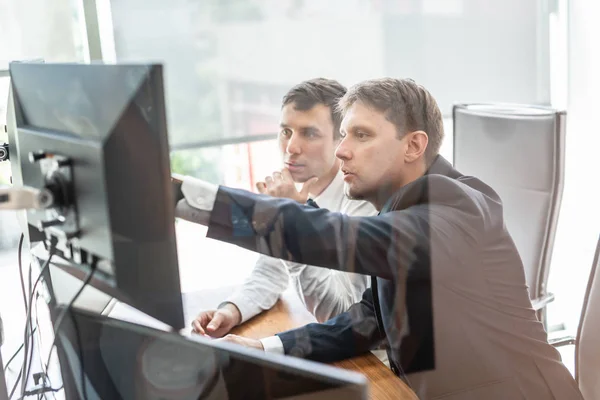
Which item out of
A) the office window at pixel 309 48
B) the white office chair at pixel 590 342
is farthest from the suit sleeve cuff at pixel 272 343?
the office window at pixel 309 48

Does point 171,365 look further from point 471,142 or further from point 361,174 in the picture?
point 471,142

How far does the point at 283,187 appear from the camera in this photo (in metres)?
1.29

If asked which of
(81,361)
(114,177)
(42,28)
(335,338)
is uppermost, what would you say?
(42,28)

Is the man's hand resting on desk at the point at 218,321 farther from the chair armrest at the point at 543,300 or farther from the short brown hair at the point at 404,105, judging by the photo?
the chair armrest at the point at 543,300

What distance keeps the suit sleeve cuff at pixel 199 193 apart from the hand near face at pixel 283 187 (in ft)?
0.77

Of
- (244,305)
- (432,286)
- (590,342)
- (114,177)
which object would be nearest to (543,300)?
(590,342)

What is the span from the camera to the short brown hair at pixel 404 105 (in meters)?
1.33

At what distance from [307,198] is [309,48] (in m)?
1.20

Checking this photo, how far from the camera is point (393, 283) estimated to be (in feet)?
3.97

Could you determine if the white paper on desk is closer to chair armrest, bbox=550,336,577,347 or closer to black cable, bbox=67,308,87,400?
black cable, bbox=67,308,87,400

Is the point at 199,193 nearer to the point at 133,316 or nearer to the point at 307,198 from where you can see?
the point at 133,316

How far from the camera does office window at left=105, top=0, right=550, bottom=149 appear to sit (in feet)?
7.07

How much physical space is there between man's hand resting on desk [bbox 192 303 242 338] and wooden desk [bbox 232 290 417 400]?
2 cm

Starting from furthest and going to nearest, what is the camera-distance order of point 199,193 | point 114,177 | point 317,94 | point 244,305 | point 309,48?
point 309,48 → point 317,94 → point 244,305 → point 199,193 → point 114,177
